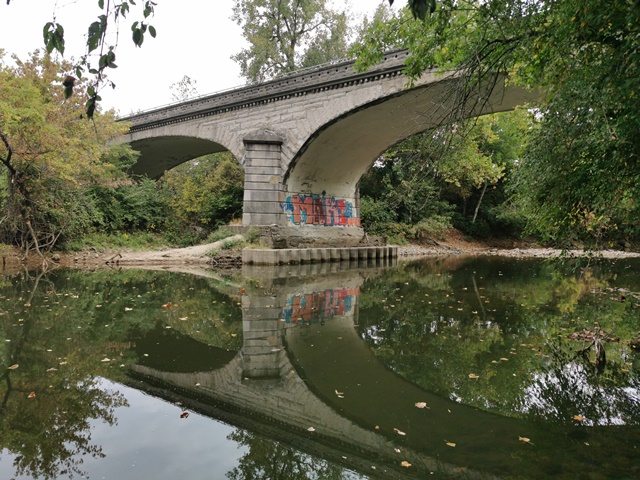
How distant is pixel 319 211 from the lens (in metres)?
17.2

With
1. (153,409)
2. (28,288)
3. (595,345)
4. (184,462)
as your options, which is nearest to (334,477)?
(184,462)

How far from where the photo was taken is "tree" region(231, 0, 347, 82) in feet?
82.5

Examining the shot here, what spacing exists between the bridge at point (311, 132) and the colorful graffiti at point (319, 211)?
4 centimetres

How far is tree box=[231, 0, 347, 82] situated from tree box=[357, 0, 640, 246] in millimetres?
22195

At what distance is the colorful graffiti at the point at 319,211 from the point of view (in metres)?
16.0

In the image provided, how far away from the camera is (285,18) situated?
25.3m

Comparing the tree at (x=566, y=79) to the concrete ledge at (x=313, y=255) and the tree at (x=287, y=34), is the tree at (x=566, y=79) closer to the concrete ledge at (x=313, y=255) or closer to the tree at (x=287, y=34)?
→ the concrete ledge at (x=313, y=255)

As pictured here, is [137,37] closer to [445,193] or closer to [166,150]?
[166,150]

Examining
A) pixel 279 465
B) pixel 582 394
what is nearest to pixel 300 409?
pixel 279 465

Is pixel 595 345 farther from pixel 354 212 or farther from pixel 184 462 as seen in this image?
pixel 354 212

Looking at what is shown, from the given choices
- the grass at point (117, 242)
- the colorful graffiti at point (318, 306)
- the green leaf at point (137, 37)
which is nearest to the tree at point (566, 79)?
the green leaf at point (137, 37)

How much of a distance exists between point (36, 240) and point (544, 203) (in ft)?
42.4

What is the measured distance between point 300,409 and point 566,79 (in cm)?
344

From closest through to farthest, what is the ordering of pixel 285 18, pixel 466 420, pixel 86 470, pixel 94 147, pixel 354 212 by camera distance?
pixel 86 470
pixel 466 420
pixel 94 147
pixel 354 212
pixel 285 18
